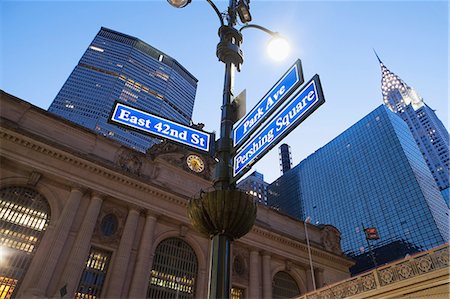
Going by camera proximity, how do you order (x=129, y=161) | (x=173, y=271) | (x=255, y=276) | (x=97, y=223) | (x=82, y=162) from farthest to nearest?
(x=255, y=276) < (x=129, y=161) < (x=173, y=271) < (x=82, y=162) < (x=97, y=223)

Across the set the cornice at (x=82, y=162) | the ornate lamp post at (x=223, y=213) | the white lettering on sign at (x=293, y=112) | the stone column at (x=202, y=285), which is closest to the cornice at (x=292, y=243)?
the stone column at (x=202, y=285)

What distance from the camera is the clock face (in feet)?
85.1

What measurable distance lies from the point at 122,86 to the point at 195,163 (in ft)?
344

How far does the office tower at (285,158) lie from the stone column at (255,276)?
323 ft

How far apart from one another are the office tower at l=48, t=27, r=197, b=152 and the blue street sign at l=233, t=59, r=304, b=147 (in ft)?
313

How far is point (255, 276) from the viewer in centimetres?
2419

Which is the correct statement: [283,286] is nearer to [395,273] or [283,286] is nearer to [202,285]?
[202,285]

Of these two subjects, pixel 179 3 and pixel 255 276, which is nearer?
pixel 179 3

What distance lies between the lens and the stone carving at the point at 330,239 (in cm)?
3219

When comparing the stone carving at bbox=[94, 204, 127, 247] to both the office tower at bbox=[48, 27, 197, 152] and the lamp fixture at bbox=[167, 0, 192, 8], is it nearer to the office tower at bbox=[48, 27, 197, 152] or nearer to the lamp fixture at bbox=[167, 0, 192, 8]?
the lamp fixture at bbox=[167, 0, 192, 8]

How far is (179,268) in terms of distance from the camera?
21.7 m

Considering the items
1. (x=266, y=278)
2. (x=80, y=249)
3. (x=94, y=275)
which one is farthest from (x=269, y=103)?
(x=266, y=278)

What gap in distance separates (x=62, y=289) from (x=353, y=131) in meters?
94.6

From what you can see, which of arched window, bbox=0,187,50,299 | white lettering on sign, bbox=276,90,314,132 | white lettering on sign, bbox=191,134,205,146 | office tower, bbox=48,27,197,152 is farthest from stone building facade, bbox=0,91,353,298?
office tower, bbox=48,27,197,152
